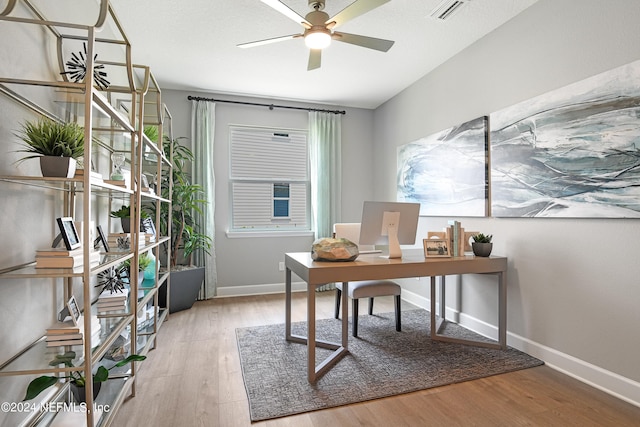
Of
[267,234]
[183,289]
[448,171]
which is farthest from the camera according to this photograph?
[267,234]

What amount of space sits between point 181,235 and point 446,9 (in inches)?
132

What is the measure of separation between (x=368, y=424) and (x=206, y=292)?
115 inches

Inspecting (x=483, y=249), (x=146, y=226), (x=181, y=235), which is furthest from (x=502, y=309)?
(x=181, y=235)

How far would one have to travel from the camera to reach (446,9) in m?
2.52

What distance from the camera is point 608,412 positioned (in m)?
1.82

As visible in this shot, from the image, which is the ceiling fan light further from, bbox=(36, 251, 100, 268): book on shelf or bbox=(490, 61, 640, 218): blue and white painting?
bbox=(36, 251, 100, 268): book on shelf

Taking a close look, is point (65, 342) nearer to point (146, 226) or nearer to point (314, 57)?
point (146, 226)

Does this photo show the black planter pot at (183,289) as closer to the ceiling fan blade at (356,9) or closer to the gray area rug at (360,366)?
the gray area rug at (360,366)

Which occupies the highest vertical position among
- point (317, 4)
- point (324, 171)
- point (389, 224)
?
point (317, 4)

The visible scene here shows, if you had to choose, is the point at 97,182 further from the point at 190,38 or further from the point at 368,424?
the point at 190,38

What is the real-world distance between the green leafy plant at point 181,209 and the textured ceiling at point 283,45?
0.89 m

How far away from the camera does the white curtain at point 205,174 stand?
4152mm

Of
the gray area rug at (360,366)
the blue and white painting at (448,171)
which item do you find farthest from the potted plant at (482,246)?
the gray area rug at (360,366)

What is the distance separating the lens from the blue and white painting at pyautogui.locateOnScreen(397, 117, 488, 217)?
3008mm
